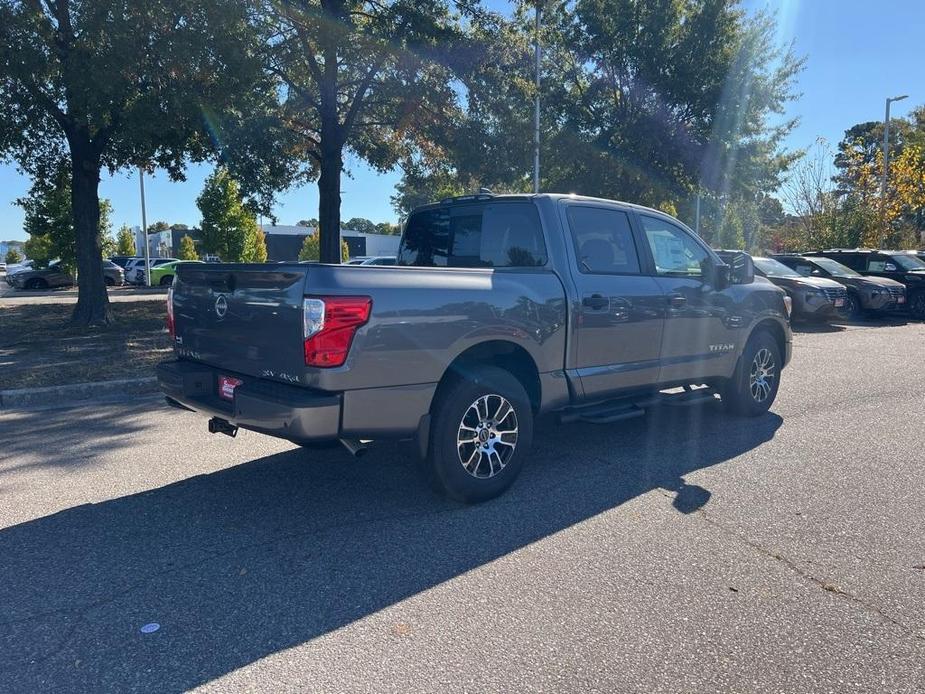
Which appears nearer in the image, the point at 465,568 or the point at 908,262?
the point at 465,568

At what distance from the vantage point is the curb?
766 centimetres

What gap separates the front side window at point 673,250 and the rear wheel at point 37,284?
1325 inches

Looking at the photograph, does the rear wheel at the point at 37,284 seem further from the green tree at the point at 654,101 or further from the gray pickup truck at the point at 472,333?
the gray pickup truck at the point at 472,333

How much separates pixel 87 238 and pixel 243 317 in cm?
1149

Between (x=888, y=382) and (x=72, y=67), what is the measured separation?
12.2 m

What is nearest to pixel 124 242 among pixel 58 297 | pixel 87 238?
pixel 58 297

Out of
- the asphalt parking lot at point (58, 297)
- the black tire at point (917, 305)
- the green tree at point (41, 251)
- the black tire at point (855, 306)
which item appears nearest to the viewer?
the black tire at point (855, 306)

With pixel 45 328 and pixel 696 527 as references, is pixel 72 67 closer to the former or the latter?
pixel 45 328

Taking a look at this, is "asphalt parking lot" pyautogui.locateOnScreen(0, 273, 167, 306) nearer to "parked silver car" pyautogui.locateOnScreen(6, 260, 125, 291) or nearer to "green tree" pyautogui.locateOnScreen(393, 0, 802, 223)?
"parked silver car" pyautogui.locateOnScreen(6, 260, 125, 291)

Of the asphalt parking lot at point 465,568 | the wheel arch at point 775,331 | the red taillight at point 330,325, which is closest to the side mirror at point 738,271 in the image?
the wheel arch at point 775,331

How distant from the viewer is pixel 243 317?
4.35 meters

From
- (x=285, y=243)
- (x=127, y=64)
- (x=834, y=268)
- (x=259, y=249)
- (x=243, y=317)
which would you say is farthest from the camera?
(x=285, y=243)

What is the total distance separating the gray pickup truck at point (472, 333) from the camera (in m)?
3.96

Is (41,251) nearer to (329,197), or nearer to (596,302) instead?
(329,197)
